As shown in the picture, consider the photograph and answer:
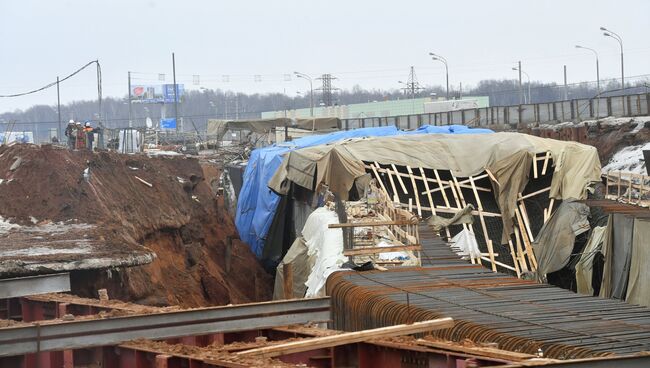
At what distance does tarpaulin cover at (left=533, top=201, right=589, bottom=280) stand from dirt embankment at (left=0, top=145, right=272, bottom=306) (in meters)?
8.05

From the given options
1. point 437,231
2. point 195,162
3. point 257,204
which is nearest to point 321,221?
point 437,231

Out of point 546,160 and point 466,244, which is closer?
point 466,244

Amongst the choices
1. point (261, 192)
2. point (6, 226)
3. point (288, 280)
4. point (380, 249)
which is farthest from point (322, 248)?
point (261, 192)

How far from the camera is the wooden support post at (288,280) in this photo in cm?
2234

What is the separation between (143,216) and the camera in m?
27.2

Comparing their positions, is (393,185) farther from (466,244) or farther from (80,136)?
(80,136)

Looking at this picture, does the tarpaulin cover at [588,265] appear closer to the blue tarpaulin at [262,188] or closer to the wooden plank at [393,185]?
the wooden plank at [393,185]

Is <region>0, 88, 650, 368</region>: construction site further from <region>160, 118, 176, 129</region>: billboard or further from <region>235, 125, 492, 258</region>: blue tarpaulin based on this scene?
<region>160, 118, 176, 129</region>: billboard

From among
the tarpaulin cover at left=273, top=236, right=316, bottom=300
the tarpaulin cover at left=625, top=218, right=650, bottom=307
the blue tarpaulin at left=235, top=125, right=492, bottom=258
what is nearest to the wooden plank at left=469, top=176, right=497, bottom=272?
the tarpaulin cover at left=625, top=218, right=650, bottom=307

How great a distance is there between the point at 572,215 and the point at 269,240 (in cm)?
1099

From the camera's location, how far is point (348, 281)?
1516 cm

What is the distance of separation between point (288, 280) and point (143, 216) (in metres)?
6.30

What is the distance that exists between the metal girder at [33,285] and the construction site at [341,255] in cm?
2

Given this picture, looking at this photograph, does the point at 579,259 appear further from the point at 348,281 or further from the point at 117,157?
the point at 117,157
